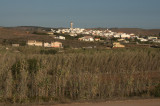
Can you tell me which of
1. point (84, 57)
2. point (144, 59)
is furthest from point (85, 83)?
point (144, 59)

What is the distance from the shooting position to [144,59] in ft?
67.2

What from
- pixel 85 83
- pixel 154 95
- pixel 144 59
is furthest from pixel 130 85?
pixel 144 59

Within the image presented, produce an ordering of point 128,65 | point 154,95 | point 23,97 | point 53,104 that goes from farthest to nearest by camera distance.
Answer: point 128,65 < point 154,95 < point 23,97 < point 53,104

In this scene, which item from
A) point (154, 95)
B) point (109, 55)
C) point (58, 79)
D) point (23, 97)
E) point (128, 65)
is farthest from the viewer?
point (109, 55)

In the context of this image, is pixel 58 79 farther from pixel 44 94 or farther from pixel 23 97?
pixel 23 97

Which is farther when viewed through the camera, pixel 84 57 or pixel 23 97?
pixel 84 57

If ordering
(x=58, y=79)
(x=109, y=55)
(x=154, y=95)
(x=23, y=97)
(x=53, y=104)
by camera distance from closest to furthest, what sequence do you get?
(x=53, y=104) < (x=23, y=97) < (x=154, y=95) < (x=58, y=79) < (x=109, y=55)

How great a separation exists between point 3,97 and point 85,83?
3.08 metres

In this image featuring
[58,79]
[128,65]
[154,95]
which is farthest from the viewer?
[128,65]

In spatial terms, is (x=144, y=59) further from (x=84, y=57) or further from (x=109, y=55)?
(x=84, y=57)

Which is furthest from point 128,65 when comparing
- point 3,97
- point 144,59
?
point 3,97

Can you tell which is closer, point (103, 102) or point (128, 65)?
point (103, 102)

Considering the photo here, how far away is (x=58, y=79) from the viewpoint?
1049 centimetres

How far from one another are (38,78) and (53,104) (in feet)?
6.23
